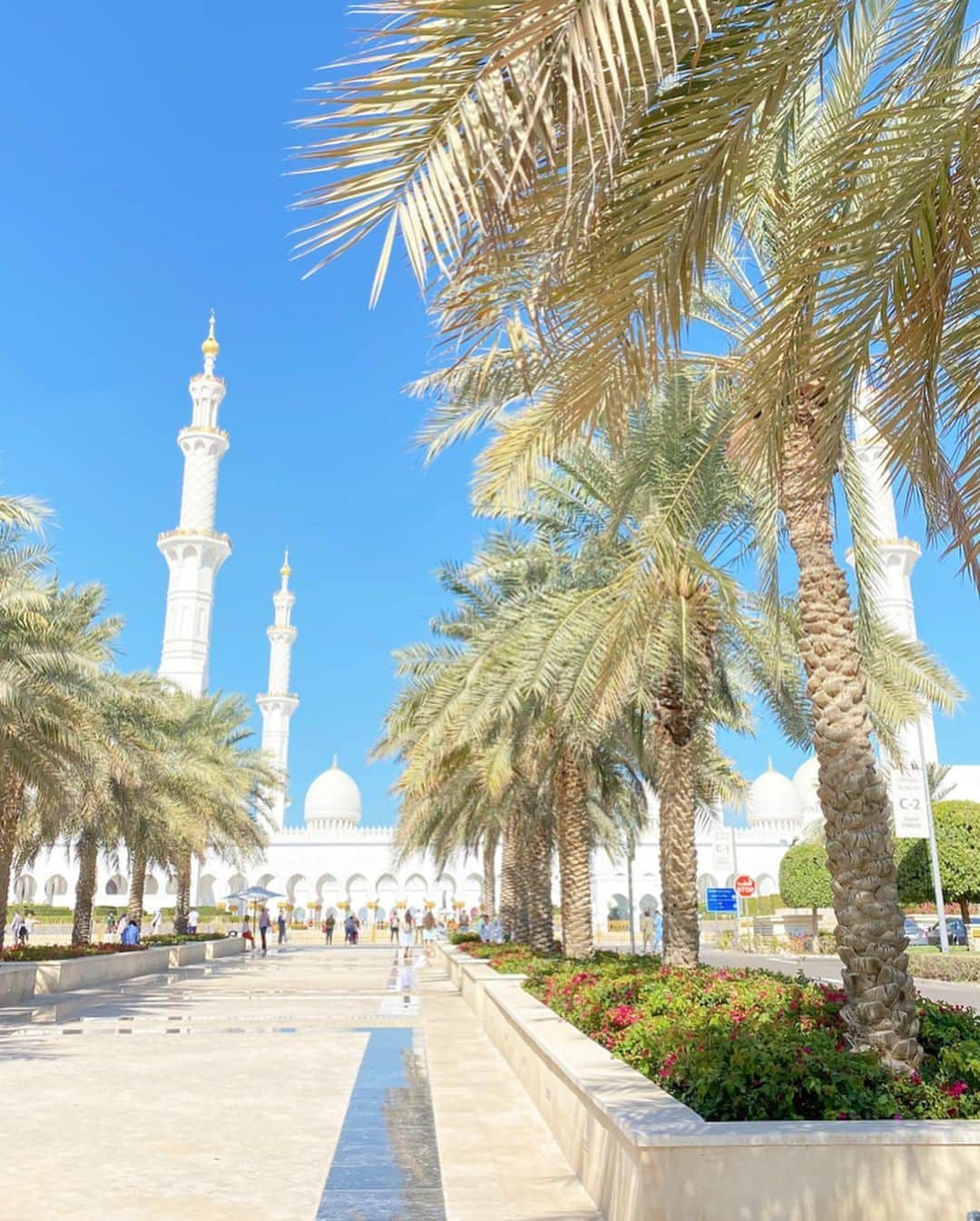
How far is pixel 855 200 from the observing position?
6.14 metres

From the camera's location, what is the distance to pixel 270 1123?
291 inches

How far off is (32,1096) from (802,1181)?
6.29 m

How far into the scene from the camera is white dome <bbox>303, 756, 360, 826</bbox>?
72.1m

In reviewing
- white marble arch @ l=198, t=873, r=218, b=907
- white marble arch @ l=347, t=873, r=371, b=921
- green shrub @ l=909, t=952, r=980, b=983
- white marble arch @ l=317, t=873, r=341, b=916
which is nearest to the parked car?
green shrub @ l=909, t=952, r=980, b=983

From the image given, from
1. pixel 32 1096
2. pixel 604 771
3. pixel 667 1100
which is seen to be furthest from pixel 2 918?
pixel 667 1100

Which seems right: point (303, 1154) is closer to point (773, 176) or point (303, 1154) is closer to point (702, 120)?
point (702, 120)

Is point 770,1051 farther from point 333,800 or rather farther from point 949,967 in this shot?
point 333,800

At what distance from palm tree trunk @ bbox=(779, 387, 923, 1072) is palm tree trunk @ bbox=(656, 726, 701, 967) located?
16.2 feet

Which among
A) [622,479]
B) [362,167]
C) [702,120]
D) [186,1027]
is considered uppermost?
[622,479]

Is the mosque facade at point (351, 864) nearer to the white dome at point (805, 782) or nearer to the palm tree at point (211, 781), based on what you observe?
the white dome at point (805, 782)

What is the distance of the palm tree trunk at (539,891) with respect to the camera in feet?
61.6

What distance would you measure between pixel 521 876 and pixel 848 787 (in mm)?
15606

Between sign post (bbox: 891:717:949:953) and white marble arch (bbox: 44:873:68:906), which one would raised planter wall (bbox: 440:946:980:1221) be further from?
white marble arch (bbox: 44:873:68:906)

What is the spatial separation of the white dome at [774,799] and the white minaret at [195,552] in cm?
3418
